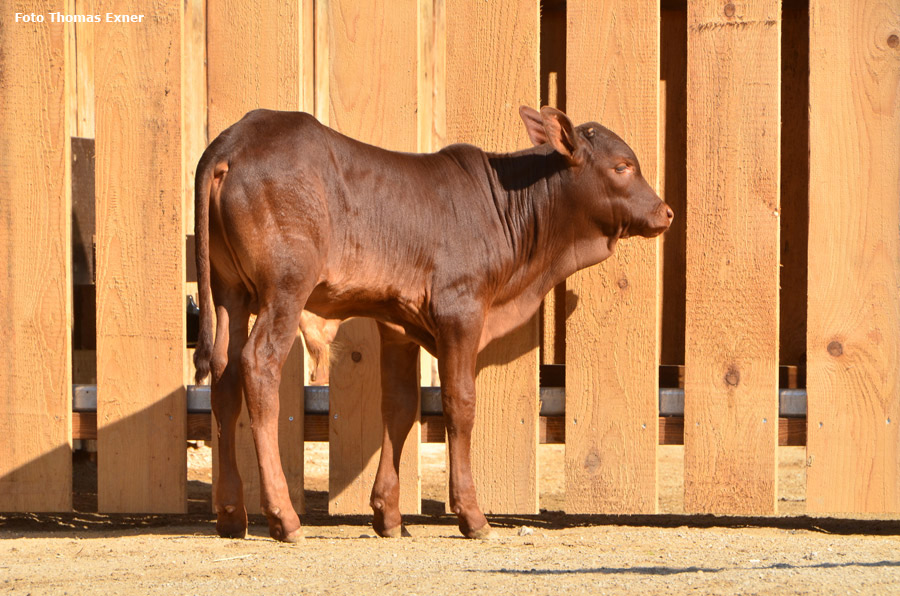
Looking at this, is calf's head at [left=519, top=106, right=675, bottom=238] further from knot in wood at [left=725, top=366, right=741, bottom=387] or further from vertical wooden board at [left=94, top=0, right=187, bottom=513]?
vertical wooden board at [left=94, top=0, right=187, bottom=513]

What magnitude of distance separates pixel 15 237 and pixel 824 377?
4034 millimetres

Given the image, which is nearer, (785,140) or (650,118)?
(650,118)

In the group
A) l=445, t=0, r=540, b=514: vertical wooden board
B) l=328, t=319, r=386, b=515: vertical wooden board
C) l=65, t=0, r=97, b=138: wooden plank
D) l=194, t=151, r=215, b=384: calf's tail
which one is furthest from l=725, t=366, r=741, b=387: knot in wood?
l=65, t=0, r=97, b=138: wooden plank

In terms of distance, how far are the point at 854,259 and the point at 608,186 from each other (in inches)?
49.1

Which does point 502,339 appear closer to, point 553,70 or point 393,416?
point 393,416

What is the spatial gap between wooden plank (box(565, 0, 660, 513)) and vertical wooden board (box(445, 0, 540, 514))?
0.20 m

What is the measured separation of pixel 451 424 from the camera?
4895 millimetres

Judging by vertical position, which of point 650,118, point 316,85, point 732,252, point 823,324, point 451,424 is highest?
point 316,85

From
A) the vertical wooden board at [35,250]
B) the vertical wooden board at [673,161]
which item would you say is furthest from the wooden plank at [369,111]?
the vertical wooden board at [673,161]

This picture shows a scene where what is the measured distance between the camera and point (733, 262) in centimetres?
530

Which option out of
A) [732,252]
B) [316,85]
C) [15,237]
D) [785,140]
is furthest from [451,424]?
[316,85]

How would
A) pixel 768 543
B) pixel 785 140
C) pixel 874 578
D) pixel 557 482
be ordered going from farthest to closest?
1. pixel 557 482
2. pixel 785 140
3. pixel 768 543
4. pixel 874 578

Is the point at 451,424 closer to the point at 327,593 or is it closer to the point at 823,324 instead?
the point at 327,593

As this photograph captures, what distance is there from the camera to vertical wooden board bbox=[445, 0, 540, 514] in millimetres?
5363
